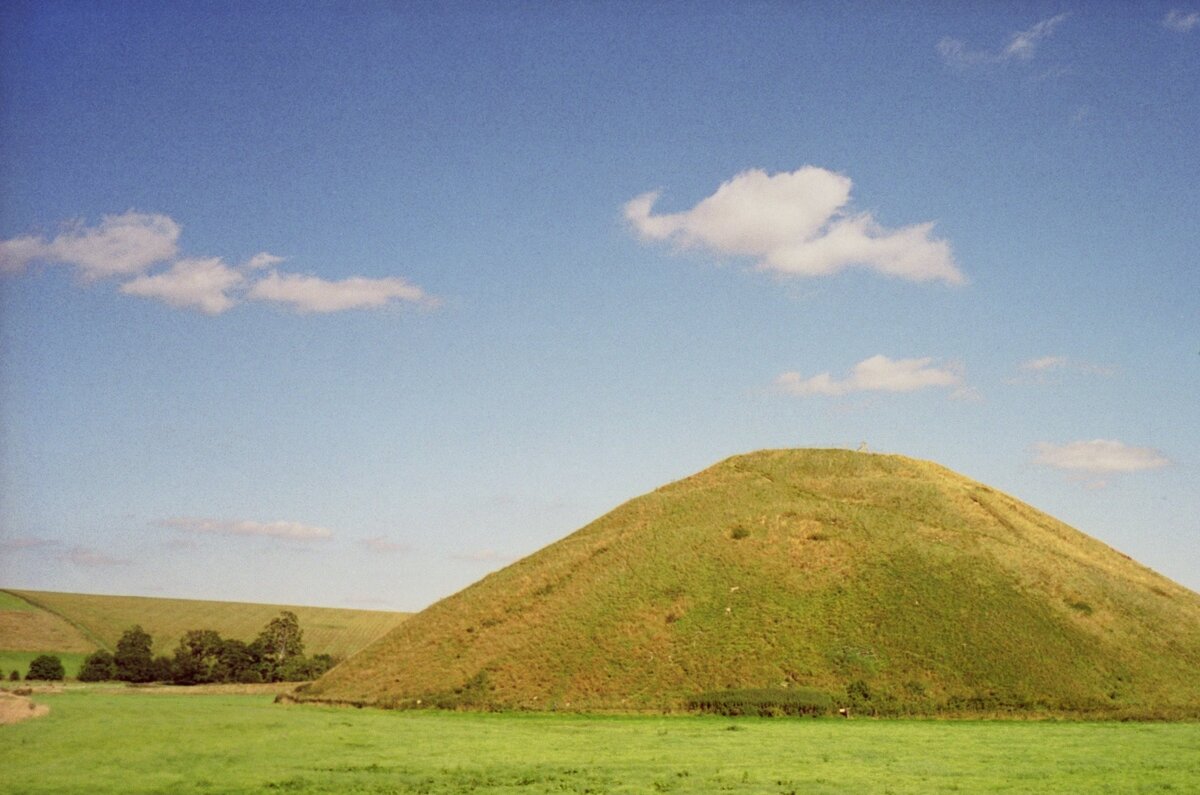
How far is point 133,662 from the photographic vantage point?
9656 centimetres

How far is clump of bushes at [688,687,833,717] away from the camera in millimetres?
50125

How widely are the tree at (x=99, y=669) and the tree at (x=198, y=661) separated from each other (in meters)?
8.19

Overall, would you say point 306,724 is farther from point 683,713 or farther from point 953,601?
point 953,601

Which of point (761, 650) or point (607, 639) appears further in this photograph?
point (607, 639)

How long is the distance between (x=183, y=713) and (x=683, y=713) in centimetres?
2704

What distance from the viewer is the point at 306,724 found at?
4084cm

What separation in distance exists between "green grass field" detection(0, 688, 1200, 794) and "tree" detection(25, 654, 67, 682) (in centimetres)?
5915

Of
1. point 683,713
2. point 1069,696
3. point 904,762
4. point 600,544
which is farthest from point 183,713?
point 1069,696

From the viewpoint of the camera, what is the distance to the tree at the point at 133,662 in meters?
96.0

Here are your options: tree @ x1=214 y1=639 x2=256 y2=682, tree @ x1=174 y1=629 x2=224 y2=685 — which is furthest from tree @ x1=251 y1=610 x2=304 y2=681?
tree @ x1=174 y1=629 x2=224 y2=685

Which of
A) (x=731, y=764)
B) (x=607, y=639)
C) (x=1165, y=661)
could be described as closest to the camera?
(x=731, y=764)

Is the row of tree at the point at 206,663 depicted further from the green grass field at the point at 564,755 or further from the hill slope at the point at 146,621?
the green grass field at the point at 564,755

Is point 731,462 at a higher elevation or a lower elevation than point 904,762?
higher

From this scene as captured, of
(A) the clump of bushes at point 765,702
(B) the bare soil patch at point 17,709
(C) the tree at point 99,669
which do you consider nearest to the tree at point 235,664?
(C) the tree at point 99,669
